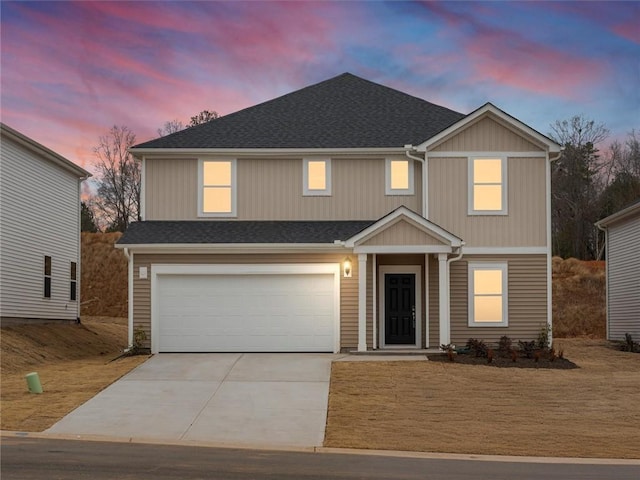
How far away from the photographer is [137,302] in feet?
79.0

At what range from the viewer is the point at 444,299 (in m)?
23.3

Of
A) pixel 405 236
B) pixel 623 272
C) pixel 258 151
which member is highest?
pixel 258 151

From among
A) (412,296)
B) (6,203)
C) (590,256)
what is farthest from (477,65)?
(590,256)

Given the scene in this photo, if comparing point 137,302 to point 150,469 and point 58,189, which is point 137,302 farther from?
point 150,469

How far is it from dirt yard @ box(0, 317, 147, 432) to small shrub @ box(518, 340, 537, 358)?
10.2 m

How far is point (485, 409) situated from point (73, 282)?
2072 cm

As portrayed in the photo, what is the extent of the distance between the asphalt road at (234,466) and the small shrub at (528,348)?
9.72 metres

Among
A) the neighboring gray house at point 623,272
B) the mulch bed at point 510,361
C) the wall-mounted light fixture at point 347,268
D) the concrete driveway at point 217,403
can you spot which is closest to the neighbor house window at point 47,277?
the concrete driveway at point 217,403

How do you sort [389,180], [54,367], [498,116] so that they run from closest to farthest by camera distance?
[54,367] → [498,116] → [389,180]

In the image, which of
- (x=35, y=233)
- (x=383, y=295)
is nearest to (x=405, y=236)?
(x=383, y=295)

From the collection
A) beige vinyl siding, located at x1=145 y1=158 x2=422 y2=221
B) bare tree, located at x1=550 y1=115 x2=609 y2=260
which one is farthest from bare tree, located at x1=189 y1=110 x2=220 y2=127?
beige vinyl siding, located at x1=145 y1=158 x2=422 y2=221

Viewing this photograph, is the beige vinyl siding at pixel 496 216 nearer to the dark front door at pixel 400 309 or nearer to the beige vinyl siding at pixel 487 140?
the beige vinyl siding at pixel 487 140

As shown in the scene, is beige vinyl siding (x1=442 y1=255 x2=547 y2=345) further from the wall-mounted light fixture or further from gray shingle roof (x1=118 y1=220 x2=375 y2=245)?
gray shingle roof (x1=118 y1=220 x2=375 y2=245)

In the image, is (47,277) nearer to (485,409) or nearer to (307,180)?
(307,180)
